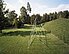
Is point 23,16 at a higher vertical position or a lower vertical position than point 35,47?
higher

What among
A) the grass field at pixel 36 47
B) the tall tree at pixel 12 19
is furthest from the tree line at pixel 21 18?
the grass field at pixel 36 47

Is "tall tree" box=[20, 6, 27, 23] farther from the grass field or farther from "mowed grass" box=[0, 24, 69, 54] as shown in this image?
"mowed grass" box=[0, 24, 69, 54]

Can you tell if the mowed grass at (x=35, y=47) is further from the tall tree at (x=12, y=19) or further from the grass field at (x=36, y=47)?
the tall tree at (x=12, y=19)

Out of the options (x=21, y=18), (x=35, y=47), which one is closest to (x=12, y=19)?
(x=21, y=18)

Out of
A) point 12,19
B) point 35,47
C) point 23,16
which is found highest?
point 23,16

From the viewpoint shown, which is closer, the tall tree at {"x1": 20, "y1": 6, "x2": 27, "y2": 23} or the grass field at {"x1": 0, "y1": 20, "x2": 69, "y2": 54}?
the grass field at {"x1": 0, "y1": 20, "x2": 69, "y2": 54}

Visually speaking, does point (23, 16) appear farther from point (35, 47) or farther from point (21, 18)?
point (35, 47)

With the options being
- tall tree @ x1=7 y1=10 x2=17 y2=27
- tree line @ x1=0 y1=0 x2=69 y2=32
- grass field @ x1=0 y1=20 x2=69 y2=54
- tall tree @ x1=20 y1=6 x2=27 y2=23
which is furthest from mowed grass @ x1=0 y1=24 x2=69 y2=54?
tall tree @ x1=20 y1=6 x2=27 y2=23

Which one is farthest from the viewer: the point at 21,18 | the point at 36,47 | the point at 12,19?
the point at 21,18

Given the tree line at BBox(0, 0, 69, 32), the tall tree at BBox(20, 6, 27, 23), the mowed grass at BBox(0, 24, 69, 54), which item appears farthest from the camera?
the tall tree at BBox(20, 6, 27, 23)

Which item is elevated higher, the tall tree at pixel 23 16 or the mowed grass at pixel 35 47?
the tall tree at pixel 23 16

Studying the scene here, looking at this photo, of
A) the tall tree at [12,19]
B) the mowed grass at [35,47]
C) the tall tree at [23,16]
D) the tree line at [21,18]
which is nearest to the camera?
the mowed grass at [35,47]

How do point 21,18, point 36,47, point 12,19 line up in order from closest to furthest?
point 36,47
point 12,19
point 21,18

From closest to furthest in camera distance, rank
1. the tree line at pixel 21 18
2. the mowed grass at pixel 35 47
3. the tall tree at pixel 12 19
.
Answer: the mowed grass at pixel 35 47
the tree line at pixel 21 18
the tall tree at pixel 12 19
